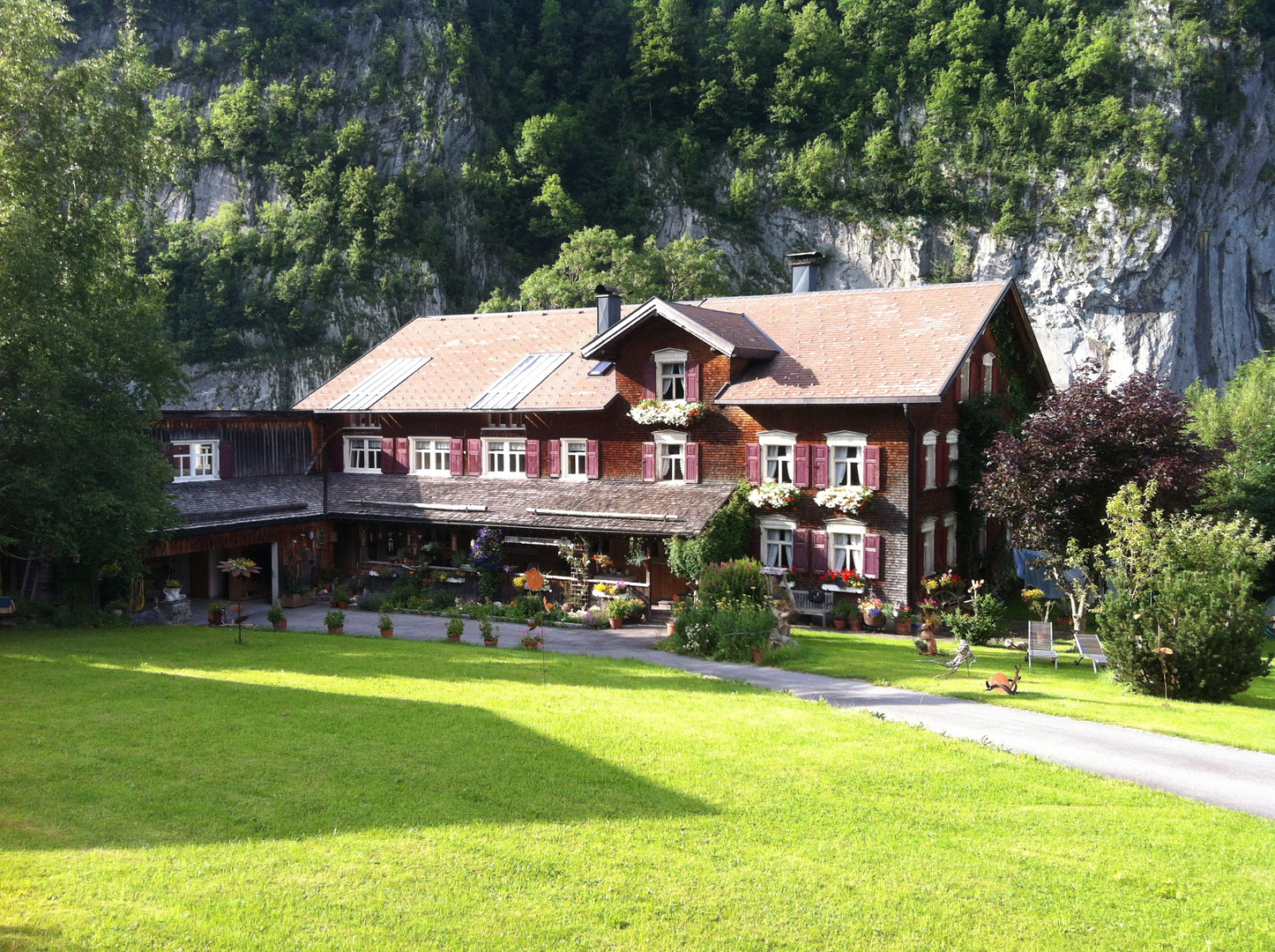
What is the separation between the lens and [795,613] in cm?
2531

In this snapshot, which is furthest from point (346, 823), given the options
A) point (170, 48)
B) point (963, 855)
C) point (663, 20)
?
point (170, 48)

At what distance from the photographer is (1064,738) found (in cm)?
1397

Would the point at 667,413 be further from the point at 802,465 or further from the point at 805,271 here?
the point at 805,271

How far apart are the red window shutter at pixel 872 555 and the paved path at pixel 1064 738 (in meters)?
6.77

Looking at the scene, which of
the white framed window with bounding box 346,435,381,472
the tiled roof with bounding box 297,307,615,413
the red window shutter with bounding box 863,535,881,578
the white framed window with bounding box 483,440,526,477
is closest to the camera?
the red window shutter with bounding box 863,535,881,578

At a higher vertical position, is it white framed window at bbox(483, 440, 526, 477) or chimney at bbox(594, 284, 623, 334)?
chimney at bbox(594, 284, 623, 334)

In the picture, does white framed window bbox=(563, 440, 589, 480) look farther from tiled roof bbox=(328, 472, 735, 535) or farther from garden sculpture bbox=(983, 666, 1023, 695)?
garden sculpture bbox=(983, 666, 1023, 695)

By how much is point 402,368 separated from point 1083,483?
23281 millimetres

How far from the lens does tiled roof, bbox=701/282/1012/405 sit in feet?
82.2

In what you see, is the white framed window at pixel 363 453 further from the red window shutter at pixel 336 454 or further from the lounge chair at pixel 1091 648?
the lounge chair at pixel 1091 648

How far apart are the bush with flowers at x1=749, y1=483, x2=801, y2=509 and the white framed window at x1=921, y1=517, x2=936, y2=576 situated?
3493 mm

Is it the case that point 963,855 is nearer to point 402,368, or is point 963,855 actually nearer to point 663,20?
point 402,368

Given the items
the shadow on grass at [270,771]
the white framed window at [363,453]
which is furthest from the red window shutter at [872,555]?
the white framed window at [363,453]

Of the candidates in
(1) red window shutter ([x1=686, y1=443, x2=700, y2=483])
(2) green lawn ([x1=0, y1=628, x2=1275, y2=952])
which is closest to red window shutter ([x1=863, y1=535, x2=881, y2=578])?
(1) red window shutter ([x1=686, y1=443, x2=700, y2=483])
